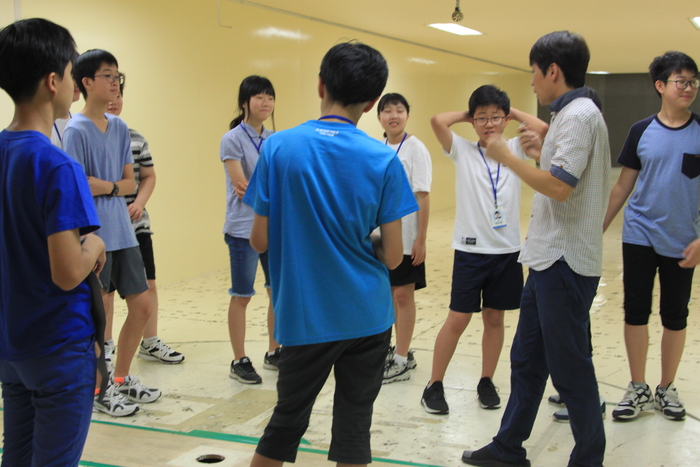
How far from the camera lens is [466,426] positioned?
2.80 m

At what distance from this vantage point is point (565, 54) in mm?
2135

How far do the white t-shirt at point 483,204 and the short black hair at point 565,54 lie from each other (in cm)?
77

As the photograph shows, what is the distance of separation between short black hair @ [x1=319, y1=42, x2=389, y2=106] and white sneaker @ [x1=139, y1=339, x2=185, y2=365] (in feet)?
7.81

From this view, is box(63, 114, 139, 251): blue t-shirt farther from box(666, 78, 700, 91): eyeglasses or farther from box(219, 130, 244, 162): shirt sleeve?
box(666, 78, 700, 91): eyeglasses

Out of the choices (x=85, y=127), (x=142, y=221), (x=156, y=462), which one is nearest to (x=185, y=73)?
(x=142, y=221)

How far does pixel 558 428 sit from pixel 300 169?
1763 millimetres

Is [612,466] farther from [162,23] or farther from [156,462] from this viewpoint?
[162,23]

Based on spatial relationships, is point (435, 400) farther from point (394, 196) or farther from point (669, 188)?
point (394, 196)

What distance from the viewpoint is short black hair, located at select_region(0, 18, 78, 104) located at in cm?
148

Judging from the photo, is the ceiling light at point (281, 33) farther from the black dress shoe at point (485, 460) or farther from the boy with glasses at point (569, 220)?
the black dress shoe at point (485, 460)

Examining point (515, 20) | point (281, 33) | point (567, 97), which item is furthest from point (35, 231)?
point (515, 20)

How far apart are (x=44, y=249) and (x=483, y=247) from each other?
1.94m

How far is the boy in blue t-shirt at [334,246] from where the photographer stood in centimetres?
170

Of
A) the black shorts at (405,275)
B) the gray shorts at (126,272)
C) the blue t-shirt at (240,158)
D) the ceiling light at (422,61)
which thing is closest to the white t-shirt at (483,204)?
the black shorts at (405,275)
